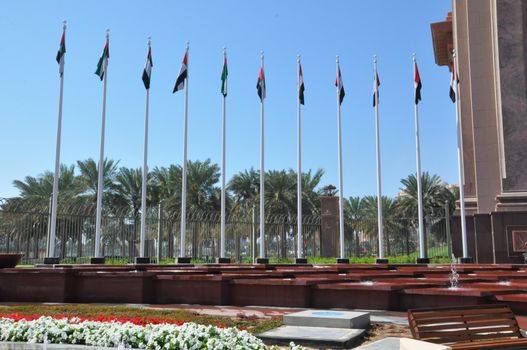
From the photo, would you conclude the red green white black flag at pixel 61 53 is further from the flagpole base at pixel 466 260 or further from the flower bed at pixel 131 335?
the flagpole base at pixel 466 260

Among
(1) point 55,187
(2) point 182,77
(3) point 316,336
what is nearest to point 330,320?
(3) point 316,336

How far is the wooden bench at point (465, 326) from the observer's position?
6004 millimetres

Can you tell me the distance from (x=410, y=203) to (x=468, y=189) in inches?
747

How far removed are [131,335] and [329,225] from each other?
26.2 meters

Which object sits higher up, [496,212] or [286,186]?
[286,186]

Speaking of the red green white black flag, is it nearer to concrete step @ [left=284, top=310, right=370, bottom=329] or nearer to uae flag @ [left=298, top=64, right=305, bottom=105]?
uae flag @ [left=298, top=64, right=305, bottom=105]

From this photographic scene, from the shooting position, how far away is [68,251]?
2570 centimetres

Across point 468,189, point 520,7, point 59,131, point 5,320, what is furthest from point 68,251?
point 520,7

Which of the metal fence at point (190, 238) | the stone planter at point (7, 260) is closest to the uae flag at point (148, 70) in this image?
the metal fence at point (190, 238)

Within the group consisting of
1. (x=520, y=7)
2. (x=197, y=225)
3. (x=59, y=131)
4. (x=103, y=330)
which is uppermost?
(x=520, y=7)

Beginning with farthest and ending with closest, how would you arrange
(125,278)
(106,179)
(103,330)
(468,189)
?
(106,179), (468,189), (125,278), (103,330)

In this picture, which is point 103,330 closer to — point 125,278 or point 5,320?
point 5,320

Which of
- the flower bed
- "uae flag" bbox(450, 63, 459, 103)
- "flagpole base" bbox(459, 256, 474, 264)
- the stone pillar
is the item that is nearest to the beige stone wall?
"uae flag" bbox(450, 63, 459, 103)

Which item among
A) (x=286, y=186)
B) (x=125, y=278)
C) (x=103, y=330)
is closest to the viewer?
(x=103, y=330)
